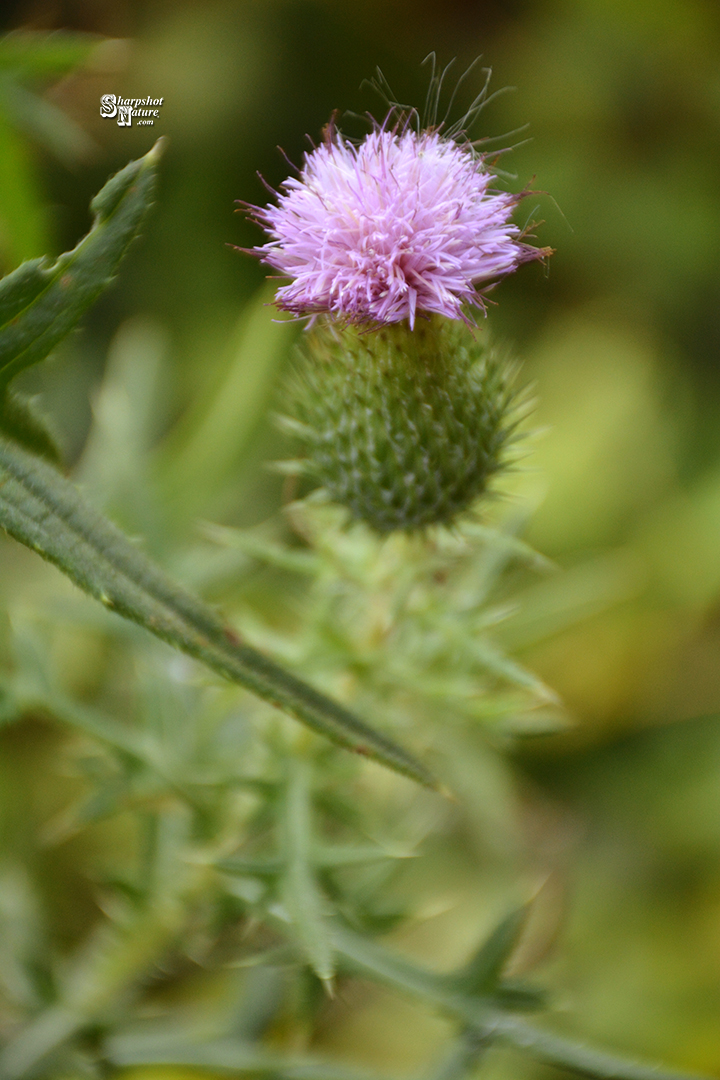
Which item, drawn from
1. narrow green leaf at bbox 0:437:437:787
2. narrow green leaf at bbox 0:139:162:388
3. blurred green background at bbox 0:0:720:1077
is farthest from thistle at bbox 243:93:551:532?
blurred green background at bbox 0:0:720:1077

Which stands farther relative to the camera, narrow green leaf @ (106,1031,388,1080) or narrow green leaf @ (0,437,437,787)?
narrow green leaf @ (106,1031,388,1080)


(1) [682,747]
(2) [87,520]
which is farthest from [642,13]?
(2) [87,520]

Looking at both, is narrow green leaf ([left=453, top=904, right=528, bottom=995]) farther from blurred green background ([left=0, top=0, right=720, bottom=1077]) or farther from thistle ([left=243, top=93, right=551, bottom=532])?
blurred green background ([left=0, top=0, right=720, bottom=1077])

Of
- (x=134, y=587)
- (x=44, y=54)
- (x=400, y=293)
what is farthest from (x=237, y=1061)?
(x=44, y=54)

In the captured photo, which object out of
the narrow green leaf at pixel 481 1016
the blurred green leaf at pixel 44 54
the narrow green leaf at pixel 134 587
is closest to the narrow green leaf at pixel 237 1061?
the narrow green leaf at pixel 481 1016

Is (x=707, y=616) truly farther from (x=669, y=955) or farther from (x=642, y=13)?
(x=642, y=13)

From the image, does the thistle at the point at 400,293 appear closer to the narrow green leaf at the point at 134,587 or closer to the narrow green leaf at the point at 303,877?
the narrow green leaf at the point at 134,587
